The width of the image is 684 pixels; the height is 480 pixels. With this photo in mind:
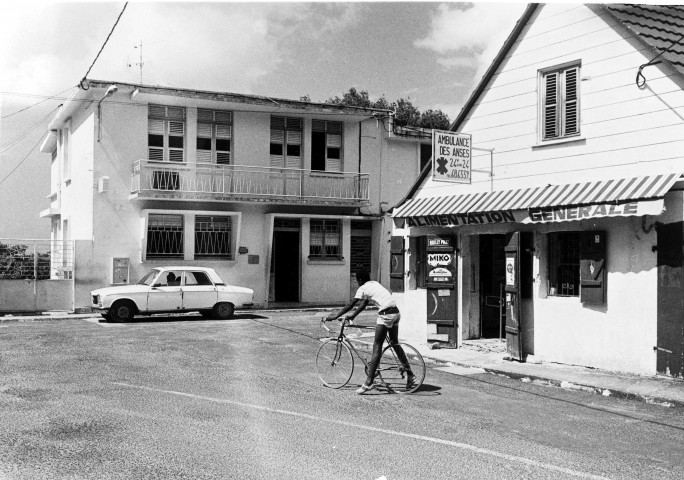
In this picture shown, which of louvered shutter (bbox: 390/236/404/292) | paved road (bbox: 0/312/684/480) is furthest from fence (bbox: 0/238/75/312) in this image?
louvered shutter (bbox: 390/236/404/292)

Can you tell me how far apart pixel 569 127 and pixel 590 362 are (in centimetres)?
424

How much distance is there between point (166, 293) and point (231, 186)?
6319 mm

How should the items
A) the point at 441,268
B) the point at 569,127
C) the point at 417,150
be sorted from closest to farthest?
the point at 569,127, the point at 441,268, the point at 417,150

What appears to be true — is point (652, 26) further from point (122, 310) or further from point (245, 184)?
point (245, 184)

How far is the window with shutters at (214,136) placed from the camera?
2544 centimetres

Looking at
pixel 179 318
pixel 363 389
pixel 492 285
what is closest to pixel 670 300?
pixel 363 389

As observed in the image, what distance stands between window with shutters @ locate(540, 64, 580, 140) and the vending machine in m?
3.20

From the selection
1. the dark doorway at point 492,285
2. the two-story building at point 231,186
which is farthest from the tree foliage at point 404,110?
the dark doorway at point 492,285

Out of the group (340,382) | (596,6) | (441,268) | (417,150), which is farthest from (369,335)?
(417,150)

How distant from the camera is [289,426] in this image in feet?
24.7

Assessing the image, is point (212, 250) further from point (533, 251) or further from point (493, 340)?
point (533, 251)

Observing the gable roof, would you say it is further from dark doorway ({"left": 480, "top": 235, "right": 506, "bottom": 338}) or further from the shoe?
the shoe

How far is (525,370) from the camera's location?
11.9m

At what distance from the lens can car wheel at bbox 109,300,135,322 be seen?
19.5 meters
